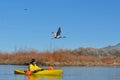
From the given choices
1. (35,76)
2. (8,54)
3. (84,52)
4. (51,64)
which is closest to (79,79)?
(35,76)

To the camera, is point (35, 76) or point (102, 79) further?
point (35, 76)

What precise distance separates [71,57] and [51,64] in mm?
3252

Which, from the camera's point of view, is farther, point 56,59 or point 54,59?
point 54,59

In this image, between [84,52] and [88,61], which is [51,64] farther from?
[84,52]

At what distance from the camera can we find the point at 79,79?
33.4 m

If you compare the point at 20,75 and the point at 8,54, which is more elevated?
the point at 8,54

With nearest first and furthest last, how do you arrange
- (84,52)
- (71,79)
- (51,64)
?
(71,79)
(51,64)
(84,52)

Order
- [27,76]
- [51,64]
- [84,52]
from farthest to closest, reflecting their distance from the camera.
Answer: [84,52]
[51,64]
[27,76]

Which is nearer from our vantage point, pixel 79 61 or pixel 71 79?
pixel 71 79

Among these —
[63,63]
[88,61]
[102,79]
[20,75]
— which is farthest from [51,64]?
[102,79]

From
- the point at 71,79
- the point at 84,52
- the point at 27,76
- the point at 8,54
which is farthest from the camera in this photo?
the point at 84,52

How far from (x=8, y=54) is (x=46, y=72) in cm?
3557

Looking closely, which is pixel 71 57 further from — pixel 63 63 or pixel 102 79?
Answer: pixel 102 79

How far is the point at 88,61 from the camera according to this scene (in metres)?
66.9
